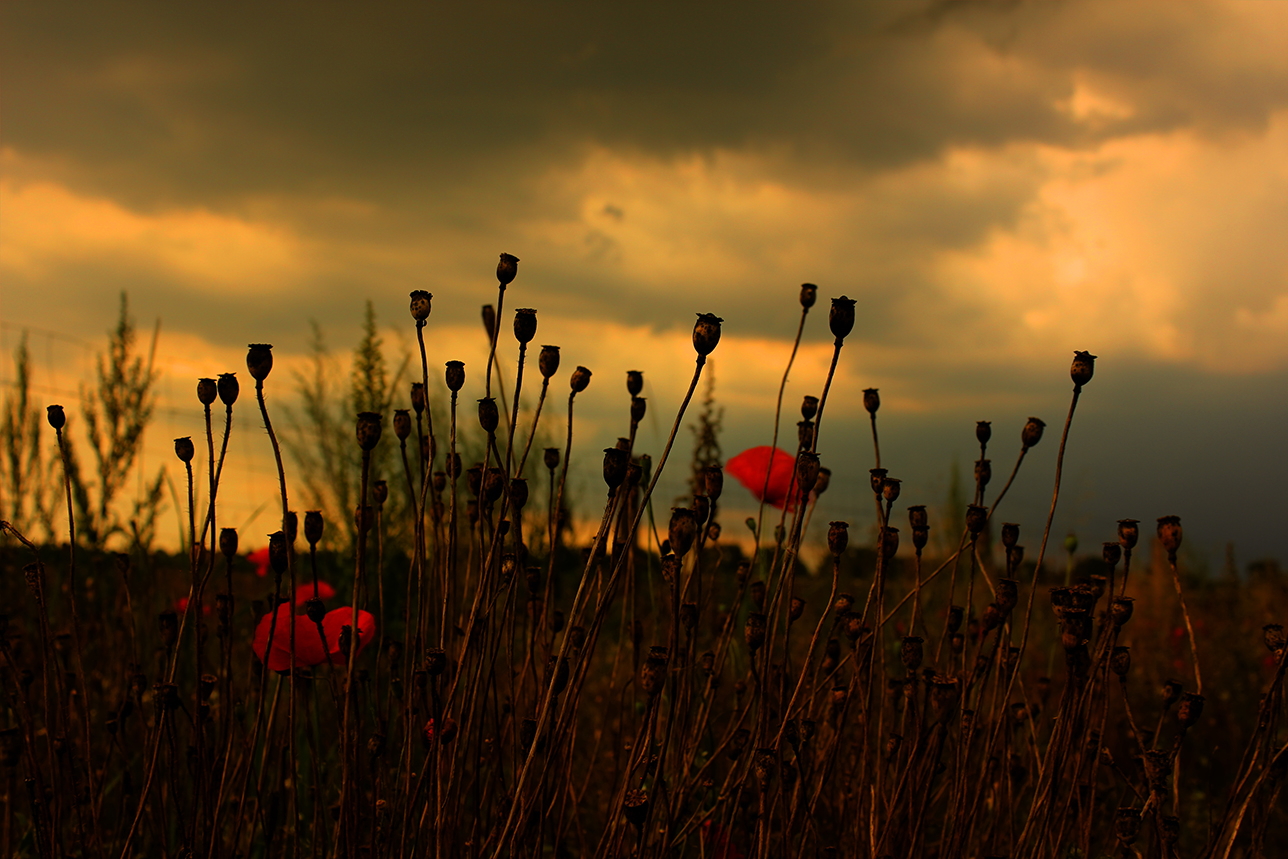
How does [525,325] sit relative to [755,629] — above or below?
above

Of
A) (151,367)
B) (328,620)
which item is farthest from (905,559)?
(328,620)

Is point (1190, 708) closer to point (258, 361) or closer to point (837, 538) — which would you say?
point (837, 538)

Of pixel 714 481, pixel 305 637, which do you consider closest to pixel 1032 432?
pixel 714 481

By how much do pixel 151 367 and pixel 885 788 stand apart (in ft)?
9.31

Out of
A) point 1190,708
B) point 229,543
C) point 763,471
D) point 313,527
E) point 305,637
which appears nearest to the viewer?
point 1190,708

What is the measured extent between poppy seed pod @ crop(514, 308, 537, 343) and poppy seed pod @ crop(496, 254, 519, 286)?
0.07 m

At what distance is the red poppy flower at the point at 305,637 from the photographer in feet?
5.54

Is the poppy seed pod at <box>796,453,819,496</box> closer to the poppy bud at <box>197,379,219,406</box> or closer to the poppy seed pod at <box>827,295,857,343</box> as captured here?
the poppy seed pod at <box>827,295,857,343</box>

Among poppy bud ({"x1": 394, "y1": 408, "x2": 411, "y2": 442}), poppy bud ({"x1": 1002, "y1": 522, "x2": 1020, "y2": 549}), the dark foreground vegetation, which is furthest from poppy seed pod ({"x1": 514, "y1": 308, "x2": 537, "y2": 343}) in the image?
poppy bud ({"x1": 1002, "y1": 522, "x2": 1020, "y2": 549})

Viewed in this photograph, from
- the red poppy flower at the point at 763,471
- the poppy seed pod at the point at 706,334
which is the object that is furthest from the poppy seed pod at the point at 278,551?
the red poppy flower at the point at 763,471

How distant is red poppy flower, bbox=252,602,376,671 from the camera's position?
1.69 meters

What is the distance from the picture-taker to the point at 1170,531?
Result: 55.5 inches

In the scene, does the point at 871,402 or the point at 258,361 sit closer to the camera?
the point at 258,361

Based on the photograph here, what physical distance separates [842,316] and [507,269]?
1.54ft
